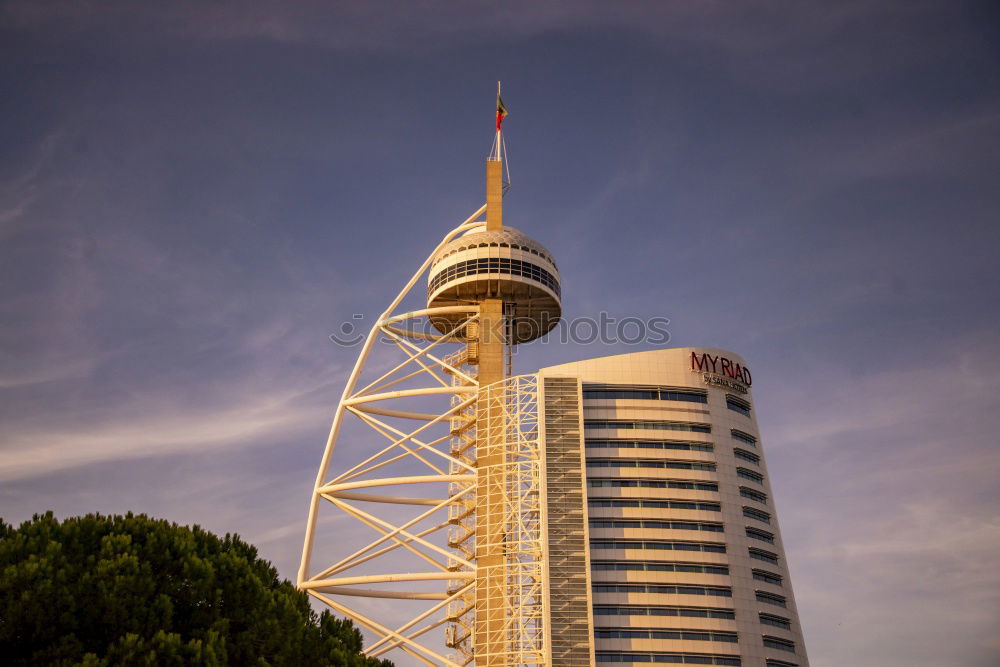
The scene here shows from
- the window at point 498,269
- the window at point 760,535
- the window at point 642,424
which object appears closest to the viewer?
the window at point 760,535

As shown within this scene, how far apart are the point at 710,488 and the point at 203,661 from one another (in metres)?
67.3

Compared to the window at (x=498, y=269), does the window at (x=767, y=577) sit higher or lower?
lower

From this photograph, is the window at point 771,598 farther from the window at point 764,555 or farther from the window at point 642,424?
the window at point 642,424

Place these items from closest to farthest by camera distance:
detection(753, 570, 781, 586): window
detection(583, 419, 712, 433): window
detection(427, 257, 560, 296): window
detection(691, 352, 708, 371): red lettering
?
detection(753, 570, 781, 586): window < detection(583, 419, 712, 433): window < detection(427, 257, 560, 296): window < detection(691, 352, 708, 371): red lettering

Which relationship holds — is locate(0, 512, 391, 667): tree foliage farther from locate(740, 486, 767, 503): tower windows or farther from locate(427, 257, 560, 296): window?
locate(740, 486, 767, 503): tower windows

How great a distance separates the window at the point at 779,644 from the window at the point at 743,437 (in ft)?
70.4

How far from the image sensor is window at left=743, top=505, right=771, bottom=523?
95375 mm

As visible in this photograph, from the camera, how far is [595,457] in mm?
93812

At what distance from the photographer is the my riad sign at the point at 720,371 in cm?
10150

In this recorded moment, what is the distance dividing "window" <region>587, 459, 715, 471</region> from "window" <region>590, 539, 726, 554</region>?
8076 mm

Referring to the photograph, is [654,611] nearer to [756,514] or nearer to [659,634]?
[659,634]

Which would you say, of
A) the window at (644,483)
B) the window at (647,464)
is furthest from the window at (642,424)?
the window at (644,483)

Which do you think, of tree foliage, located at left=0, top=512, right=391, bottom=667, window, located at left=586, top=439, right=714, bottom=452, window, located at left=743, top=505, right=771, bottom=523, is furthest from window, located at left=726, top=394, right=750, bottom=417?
tree foliage, located at left=0, top=512, right=391, bottom=667

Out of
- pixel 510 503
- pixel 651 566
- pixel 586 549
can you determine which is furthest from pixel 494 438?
pixel 651 566
